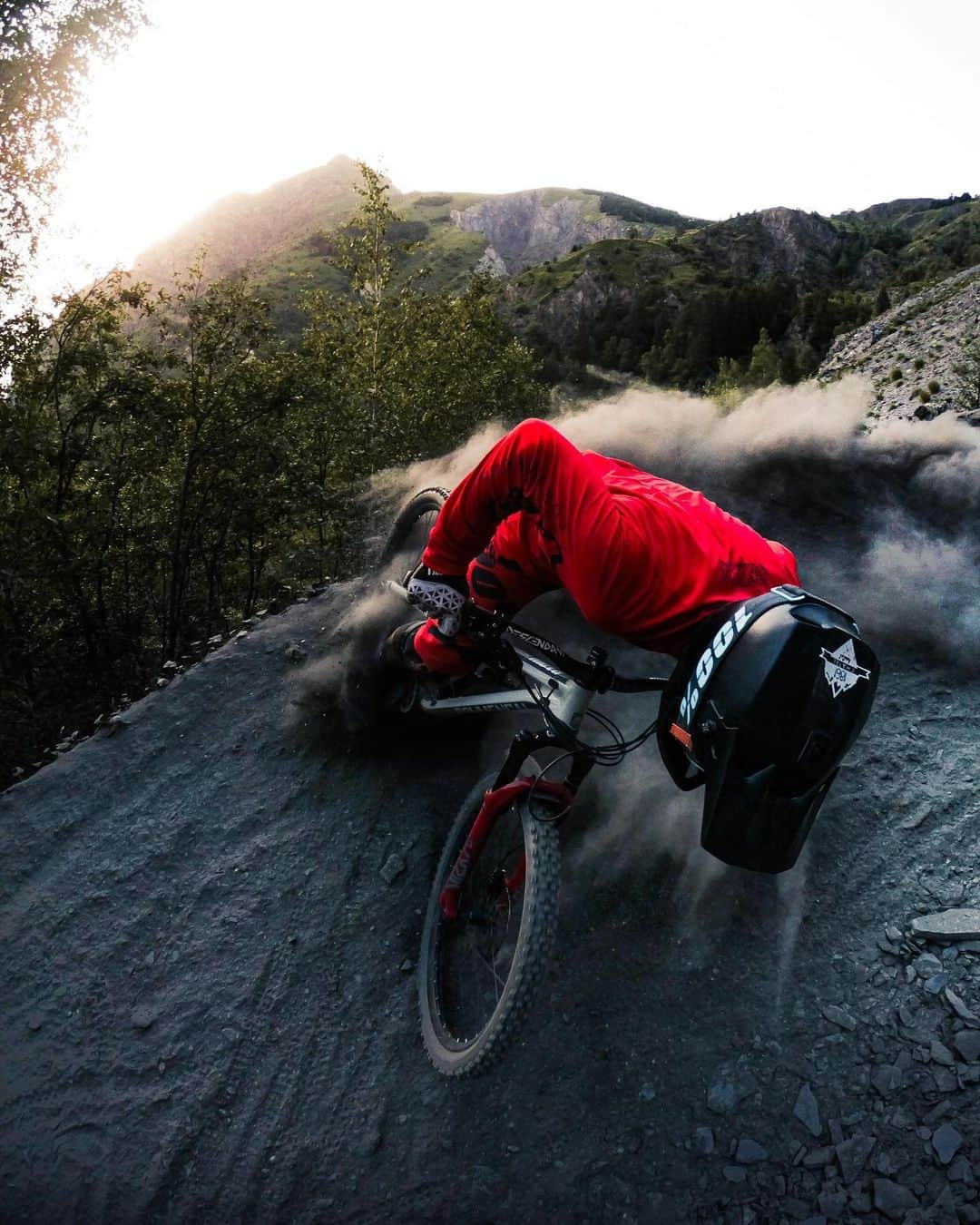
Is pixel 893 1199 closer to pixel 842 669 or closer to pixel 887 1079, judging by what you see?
pixel 887 1079

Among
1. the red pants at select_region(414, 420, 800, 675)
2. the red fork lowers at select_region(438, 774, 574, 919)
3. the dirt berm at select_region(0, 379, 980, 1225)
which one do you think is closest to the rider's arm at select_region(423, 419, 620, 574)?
the red pants at select_region(414, 420, 800, 675)

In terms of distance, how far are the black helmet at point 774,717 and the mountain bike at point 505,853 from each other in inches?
22.9

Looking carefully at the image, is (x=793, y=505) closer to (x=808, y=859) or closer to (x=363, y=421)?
(x=808, y=859)

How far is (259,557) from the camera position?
609 inches

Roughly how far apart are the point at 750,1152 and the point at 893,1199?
479 millimetres

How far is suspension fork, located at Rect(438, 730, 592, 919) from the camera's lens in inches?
125

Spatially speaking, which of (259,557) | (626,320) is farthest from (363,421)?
(626,320)

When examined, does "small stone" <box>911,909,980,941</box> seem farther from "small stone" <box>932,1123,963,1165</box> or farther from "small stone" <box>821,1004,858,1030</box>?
"small stone" <box>932,1123,963,1165</box>

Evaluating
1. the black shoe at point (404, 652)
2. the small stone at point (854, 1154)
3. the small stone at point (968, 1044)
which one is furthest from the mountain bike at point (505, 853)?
the small stone at point (968, 1044)

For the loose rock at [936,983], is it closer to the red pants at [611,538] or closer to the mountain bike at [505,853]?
the mountain bike at [505,853]

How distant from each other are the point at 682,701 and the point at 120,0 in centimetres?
2477

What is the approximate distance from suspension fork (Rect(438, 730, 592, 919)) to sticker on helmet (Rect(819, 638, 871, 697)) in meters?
1.24

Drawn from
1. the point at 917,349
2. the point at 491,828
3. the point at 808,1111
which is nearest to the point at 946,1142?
the point at 808,1111

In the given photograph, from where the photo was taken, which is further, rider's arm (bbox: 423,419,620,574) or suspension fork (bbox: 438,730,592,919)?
suspension fork (bbox: 438,730,592,919)
